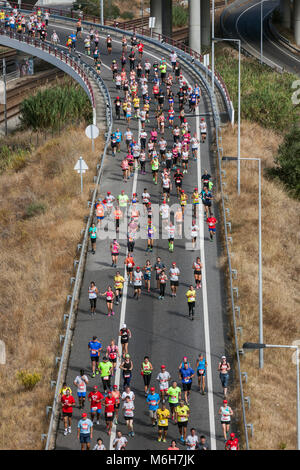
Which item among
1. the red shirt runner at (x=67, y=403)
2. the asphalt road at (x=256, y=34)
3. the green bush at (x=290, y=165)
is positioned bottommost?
the red shirt runner at (x=67, y=403)

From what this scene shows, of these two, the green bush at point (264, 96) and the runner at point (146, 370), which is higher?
the green bush at point (264, 96)

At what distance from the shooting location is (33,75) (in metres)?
91.5

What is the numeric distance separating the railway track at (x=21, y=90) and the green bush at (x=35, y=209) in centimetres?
3363

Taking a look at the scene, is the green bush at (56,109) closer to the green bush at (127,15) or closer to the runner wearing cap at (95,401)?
the runner wearing cap at (95,401)

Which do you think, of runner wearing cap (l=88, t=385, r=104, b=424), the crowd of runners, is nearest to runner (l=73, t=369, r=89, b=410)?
the crowd of runners

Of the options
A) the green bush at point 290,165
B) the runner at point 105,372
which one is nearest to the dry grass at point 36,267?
the runner at point 105,372

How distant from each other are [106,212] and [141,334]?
9719 mm

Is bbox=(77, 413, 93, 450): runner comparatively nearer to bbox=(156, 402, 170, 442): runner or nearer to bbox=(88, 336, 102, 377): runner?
bbox=(156, 402, 170, 442): runner

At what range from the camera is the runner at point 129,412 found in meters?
29.2

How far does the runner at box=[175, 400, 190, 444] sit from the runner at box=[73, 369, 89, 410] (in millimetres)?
2992

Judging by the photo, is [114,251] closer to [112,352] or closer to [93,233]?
[93,233]

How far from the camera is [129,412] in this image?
29297mm

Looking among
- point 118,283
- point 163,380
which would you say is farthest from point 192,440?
point 118,283
